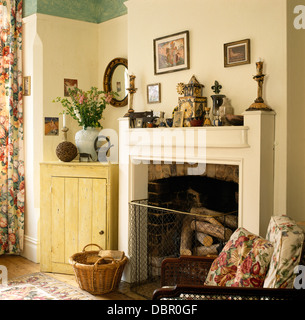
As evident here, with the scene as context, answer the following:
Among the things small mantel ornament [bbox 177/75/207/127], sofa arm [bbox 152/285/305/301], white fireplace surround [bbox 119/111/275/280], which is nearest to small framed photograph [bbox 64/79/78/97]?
white fireplace surround [bbox 119/111/275/280]

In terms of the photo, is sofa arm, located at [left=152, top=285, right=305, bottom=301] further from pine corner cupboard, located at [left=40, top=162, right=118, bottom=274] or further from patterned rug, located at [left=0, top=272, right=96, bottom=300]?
pine corner cupboard, located at [left=40, top=162, right=118, bottom=274]

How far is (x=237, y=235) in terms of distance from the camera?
2.45 meters

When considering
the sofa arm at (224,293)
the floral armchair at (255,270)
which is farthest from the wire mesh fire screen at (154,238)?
the sofa arm at (224,293)

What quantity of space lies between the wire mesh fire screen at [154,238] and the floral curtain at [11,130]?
1504 millimetres

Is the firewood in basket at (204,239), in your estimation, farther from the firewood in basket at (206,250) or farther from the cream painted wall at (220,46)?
the cream painted wall at (220,46)

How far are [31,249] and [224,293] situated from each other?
305 cm

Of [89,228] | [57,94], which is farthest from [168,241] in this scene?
[57,94]

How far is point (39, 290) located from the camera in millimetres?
3650

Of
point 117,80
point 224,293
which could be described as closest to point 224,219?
point 224,293
